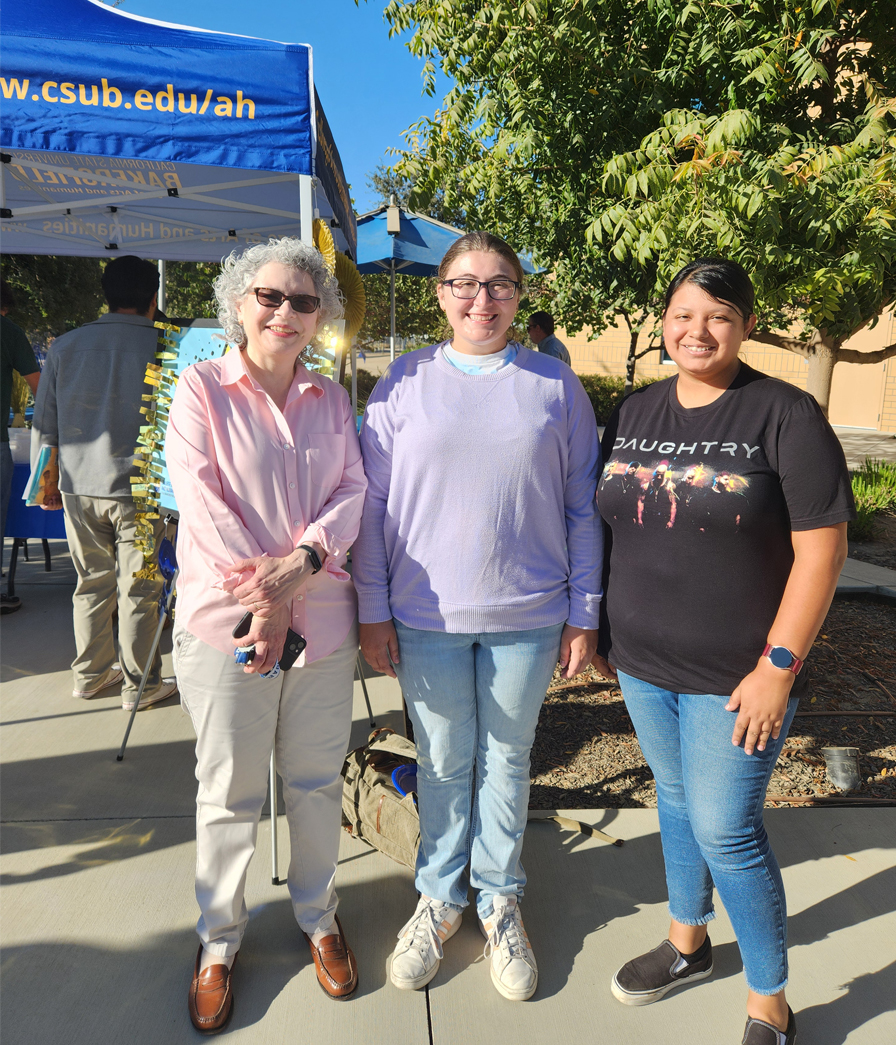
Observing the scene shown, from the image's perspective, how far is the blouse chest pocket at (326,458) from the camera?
6.56 feet

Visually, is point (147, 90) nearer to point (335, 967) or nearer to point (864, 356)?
point (335, 967)

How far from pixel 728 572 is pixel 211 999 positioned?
1827mm

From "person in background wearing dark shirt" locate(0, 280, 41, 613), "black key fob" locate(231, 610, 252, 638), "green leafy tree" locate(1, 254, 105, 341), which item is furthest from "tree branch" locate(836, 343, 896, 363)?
"green leafy tree" locate(1, 254, 105, 341)

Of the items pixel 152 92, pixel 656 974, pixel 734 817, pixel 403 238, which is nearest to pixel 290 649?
pixel 734 817

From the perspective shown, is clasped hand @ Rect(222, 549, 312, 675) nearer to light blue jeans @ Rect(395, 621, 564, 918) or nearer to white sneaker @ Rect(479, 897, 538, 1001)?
light blue jeans @ Rect(395, 621, 564, 918)

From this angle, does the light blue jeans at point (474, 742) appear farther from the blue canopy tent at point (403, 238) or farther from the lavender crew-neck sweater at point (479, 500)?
the blue canopy tent at point (403, 238)

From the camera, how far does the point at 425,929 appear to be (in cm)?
220

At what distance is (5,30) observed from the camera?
9.39ft

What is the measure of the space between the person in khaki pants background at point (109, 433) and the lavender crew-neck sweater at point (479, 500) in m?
2.04

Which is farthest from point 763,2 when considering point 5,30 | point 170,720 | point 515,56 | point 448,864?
point 170,720

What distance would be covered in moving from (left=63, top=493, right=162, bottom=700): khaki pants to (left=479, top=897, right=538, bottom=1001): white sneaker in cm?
242

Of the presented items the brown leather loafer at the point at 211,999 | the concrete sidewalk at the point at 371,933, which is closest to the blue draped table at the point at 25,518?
the concrete sidewalk at the point at 371,933

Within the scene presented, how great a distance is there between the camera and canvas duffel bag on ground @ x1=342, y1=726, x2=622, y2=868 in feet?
8.33

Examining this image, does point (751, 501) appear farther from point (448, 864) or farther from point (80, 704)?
point (80, 704)
